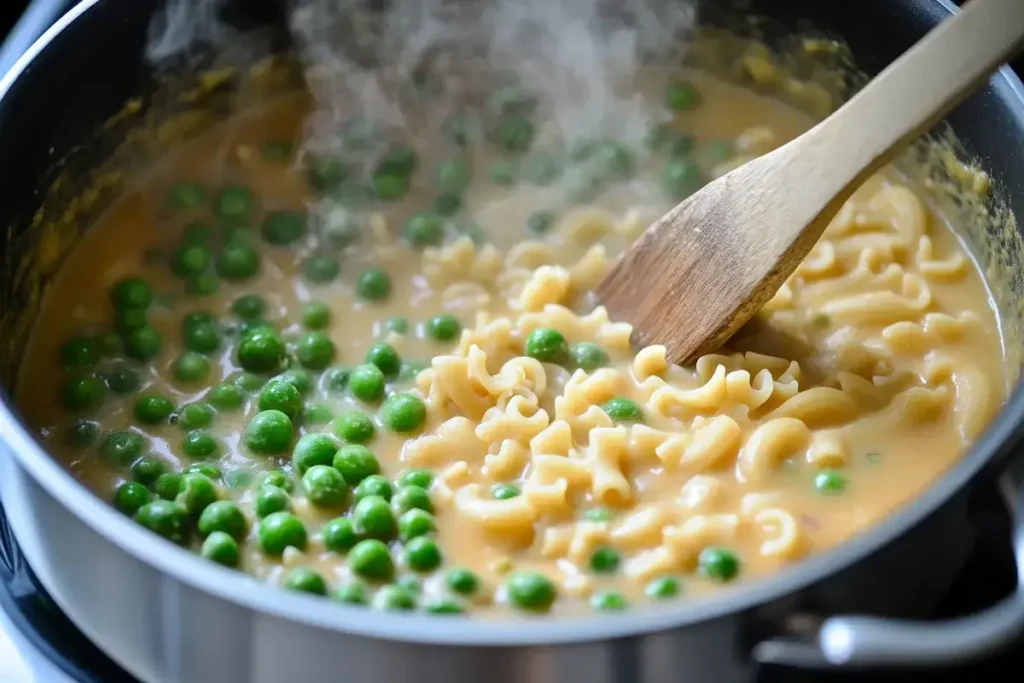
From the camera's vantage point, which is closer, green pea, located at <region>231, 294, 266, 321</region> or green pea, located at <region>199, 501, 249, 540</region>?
green pea, located at <region>199, 501, 249, 540</region>

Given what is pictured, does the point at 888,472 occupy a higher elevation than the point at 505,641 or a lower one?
lower

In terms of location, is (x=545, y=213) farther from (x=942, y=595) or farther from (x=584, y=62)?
(x=942, y=595)

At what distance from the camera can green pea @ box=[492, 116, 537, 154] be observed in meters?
3.73

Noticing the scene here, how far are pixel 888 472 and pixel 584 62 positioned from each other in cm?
176

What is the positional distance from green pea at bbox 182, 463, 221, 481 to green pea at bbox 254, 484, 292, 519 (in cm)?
16

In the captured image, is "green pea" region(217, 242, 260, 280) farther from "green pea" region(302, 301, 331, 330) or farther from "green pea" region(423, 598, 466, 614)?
"green pea" region(423, 598, 466, 614)

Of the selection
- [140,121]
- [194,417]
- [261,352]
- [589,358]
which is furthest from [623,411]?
[140,121]

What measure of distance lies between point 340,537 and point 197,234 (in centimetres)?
130

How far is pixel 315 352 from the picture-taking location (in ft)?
10.1

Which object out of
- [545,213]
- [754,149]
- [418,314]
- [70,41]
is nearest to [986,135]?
[754,149]

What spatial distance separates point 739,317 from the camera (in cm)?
287

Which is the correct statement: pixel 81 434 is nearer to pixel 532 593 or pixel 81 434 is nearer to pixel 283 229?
pixel 283 229

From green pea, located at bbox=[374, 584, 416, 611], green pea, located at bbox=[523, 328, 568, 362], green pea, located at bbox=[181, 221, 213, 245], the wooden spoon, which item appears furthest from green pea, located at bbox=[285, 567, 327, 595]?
green pea, located at bbox=[181, 221, 213, 245]

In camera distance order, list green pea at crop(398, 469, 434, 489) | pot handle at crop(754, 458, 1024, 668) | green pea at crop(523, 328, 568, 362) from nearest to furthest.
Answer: pot handle at crop(754, 458, 1024, 668), green pea at crop(398, 469, 434, 489), green pea at crop(523, 328, 568, 362)
